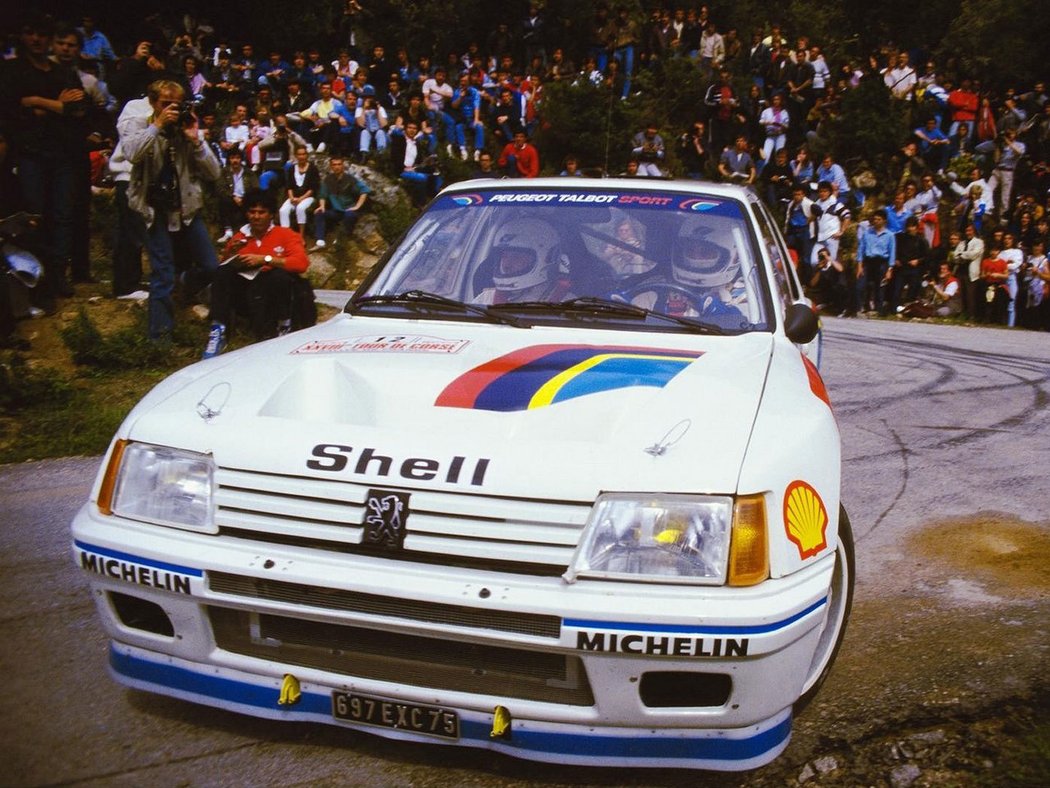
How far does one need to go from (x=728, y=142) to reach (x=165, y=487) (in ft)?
57.4

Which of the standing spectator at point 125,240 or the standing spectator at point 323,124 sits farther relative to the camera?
the standing spectator at point 323,124

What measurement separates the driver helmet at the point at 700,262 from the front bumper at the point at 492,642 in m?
1.45

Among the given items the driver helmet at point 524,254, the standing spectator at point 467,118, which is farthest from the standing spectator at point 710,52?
the driver helmet at point 524,254

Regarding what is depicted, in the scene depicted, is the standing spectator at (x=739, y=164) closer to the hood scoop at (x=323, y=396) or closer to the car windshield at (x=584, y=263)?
the car windshield at (x=584, y=263)

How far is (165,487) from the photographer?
2865mm

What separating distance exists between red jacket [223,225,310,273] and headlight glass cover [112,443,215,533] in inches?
220

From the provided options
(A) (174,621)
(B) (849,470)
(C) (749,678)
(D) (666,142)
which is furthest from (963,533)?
(D) (666,142)

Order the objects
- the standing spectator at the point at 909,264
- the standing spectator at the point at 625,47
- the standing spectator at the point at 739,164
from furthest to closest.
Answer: the standing spectator at the point at 625,47, the standing spectator at the point at 739,164, the standing spectator at the point at 909,264

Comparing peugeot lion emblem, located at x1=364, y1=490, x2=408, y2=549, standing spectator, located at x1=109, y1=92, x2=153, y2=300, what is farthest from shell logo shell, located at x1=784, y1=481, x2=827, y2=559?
standing spectator, located at x1=109, y1=92, x2=153, y2=300

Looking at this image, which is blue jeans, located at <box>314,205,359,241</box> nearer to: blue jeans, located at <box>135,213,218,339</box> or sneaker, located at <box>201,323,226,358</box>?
blue jeans, located at <box>135,213,218,339</box>

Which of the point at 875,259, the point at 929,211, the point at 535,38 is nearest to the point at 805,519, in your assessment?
the point at 875,259

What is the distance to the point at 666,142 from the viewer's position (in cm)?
2070

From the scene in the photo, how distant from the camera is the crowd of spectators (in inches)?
637

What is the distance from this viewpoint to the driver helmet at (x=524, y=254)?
4090 mm
